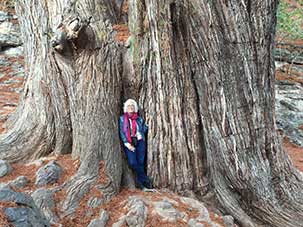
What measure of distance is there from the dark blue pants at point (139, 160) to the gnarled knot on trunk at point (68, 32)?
1588 mm

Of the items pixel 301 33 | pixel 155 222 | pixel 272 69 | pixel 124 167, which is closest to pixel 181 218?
pixel 155 222

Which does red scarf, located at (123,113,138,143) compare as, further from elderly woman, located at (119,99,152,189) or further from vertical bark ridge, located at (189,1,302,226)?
vertical bark ridge, located at (189,1,302,226)

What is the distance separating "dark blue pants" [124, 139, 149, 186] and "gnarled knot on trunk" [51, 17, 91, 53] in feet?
5.21

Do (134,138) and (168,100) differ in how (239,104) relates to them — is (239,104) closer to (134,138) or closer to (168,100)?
(168,100)

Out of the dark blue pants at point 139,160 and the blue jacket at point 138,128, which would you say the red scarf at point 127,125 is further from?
the dark blue pants at point 139,160

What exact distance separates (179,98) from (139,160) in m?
0.99

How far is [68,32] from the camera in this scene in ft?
16.5

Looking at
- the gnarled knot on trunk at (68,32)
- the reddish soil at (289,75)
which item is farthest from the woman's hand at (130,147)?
the reddish soil at (289,75)

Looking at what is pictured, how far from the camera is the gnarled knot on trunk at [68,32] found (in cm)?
500

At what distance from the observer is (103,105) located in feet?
17.6

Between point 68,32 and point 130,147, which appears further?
point 130,147

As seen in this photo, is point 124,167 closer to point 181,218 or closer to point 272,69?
point 181,218

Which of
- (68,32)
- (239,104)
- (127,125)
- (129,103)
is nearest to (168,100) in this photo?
(129,103)

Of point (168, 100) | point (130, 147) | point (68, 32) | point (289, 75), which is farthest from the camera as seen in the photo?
point (289, 75)
